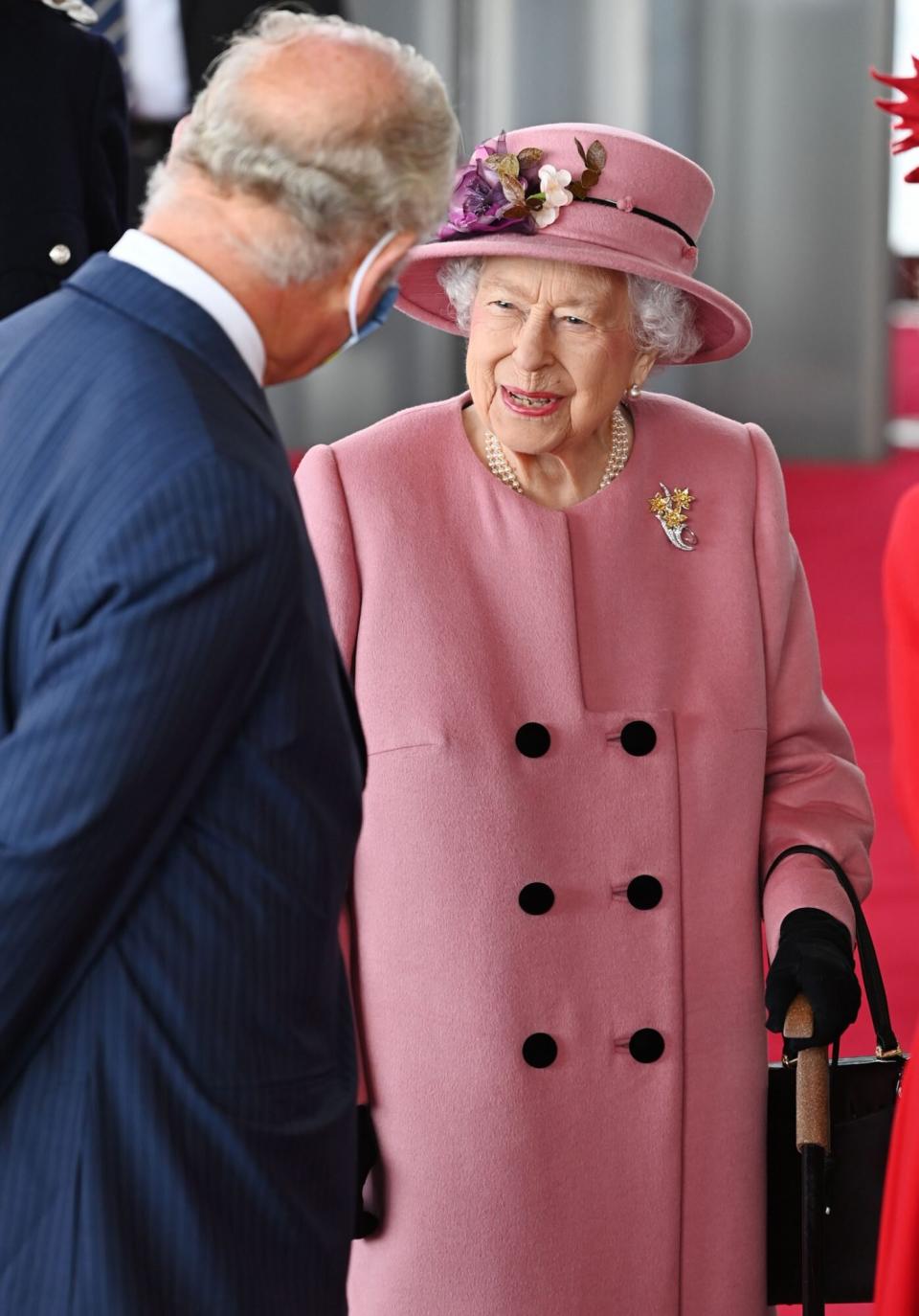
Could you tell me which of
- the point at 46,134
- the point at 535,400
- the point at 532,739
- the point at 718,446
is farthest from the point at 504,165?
the point at 46,134

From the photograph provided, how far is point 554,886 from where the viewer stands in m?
2.12

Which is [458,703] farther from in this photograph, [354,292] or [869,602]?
[869,602]

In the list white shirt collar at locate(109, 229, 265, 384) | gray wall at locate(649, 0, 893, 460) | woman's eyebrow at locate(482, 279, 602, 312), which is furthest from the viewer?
gray wall at locate(649, 0, 893, 460)

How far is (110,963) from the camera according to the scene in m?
1.39

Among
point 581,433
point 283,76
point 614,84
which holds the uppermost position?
point 614,84

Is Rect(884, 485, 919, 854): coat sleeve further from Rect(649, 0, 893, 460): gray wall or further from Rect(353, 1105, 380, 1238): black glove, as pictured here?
Rect(649, 0, 893, 460): gray wall

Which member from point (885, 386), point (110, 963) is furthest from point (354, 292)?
point (885, 386)

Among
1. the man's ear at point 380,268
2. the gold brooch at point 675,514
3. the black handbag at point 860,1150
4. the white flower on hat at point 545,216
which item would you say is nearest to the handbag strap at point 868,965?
the black handbag at point 860,1150

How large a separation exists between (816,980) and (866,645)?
16.1 ft

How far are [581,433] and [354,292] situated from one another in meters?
0.79

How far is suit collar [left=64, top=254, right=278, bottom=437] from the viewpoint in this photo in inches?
53.5

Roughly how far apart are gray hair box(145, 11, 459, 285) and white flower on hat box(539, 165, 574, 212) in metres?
0.67

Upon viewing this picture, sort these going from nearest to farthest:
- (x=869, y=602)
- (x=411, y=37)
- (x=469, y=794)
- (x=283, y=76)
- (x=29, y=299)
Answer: (x=283, y=76) → (x=469, y=794) → (x=29, y=299) → (x=869, y=602) → (x=411, y=37)

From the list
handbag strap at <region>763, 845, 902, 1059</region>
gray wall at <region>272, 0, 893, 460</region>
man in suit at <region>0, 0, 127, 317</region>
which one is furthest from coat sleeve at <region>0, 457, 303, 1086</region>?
gray wall at <region>272, 0, 893, 460</region>
